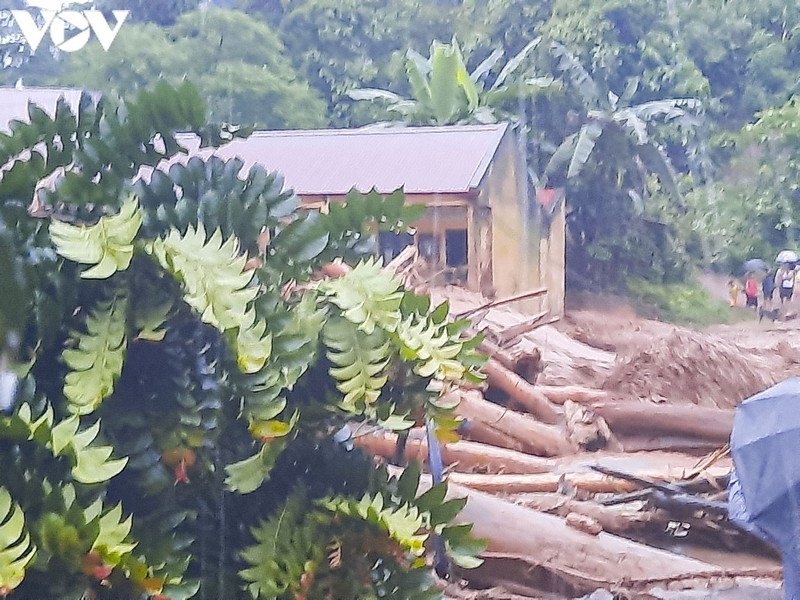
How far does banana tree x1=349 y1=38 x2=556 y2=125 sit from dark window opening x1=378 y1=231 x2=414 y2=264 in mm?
284

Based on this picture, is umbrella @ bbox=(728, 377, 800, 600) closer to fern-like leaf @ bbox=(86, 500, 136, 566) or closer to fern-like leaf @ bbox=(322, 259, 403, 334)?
fern-like leaf @ bbox=(322, 259, 403, 334)

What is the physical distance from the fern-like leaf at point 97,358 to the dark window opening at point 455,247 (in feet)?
2.87

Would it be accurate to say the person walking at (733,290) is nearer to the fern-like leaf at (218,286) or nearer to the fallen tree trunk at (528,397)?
the fallen tree trunk at (528,397)

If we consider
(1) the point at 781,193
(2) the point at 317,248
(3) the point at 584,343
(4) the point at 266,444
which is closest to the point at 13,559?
(4) the point at 266,444

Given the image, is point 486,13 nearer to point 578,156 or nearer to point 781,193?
point 578,156

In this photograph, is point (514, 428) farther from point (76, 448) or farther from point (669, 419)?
point (76, 448)

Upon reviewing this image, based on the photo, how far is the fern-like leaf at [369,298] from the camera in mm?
1499

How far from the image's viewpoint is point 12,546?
1216 mm

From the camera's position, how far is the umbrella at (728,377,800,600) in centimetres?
190

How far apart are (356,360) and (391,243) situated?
1.85 ft

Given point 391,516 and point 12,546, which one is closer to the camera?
point 12,546

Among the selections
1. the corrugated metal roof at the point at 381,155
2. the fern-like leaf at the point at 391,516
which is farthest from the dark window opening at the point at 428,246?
the fern-like leaf at the point at 391,516

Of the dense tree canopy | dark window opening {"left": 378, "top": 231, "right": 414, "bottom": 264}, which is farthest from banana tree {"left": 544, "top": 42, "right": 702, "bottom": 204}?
dark window opening {"left": 378, "top": 231, "right": 414, "bottom": 264}

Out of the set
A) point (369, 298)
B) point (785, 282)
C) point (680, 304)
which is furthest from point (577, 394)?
point (369, 298)
